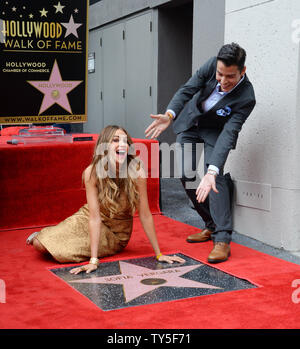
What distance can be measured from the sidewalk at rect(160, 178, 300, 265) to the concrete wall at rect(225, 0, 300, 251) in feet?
0.23

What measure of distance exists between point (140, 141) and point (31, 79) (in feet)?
3.40

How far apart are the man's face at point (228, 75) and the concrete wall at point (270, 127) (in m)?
0.45

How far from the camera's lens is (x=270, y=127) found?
3.54 meters

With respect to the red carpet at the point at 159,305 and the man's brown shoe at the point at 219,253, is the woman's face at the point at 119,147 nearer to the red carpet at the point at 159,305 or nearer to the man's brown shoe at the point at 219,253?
the red carpet at the point at 159,305

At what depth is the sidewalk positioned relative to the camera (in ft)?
11.1

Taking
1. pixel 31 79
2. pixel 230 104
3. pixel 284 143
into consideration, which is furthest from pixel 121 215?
pixel 31 79

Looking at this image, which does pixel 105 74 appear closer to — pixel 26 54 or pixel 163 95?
pixel 163 95

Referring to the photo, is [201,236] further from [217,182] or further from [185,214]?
[185,214]

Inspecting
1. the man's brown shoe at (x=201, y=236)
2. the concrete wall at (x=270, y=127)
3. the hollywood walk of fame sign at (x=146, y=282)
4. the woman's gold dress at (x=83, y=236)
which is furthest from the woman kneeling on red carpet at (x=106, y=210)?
the concrete wall at (x=270, y=127)

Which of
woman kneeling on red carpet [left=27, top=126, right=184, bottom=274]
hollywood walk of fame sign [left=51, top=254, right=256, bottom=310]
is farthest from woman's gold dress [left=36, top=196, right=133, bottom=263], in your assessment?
hollywood walk of fame sign [left=51, top=254, right=256, bottom=310]

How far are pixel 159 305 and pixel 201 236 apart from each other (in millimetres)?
1306

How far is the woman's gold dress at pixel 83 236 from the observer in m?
3.08

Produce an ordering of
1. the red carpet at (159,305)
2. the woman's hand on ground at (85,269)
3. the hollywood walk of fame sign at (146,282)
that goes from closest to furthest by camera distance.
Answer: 1. the red carpet at (159,305)
2. the hollywood walk of fame sign at (146,282)
3. the woman's hand on ground at (85,269)

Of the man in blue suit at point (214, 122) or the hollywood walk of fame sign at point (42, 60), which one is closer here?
the man in blue suit at point (214, 122)
